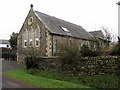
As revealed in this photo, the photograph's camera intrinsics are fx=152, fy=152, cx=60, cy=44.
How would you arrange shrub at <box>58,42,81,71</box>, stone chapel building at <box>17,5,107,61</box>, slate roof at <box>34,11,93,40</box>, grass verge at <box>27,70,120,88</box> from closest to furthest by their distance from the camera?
grass verge at <box>27,70,120,88</box>, shrub at <box>58,42,81,71</box>, stone chapel building at <box>17,5,107,61</box>, slate roof at <box>34,11,93,40</box>

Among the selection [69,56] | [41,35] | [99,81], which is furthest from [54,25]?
[99,81]

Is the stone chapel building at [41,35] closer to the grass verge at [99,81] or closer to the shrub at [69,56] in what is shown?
the shrub at [69,56]

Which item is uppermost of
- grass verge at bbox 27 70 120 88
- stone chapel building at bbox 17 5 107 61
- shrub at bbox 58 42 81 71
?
stone chapel building at bbox 17 5 107 61

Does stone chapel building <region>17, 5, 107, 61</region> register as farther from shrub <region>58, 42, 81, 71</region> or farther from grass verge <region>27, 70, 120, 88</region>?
grass verge <region>27, 70, 120, 88</region>

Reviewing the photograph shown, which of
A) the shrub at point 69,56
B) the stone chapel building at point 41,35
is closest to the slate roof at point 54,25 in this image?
the stone chapel building at point 41,35

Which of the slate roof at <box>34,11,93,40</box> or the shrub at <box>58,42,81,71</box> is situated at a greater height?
the slate roof at <box>34,11,93,40</box>

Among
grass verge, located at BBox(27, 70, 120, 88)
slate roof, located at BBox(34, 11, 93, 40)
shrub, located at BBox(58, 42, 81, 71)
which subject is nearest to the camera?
grass verge, located at BBox(27, 70, 120, 88)

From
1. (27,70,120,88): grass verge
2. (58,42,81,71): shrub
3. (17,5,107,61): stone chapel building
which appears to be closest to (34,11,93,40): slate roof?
(17,5,107,61): stone chapel building

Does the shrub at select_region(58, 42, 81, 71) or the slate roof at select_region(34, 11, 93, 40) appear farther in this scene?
the slate roof at select_region(34, 11, 93, 40)

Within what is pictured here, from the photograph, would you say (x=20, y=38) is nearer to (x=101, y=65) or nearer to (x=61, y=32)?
(x=61, y=32)

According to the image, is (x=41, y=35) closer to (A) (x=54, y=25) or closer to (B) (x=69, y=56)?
(A) (x=54, y=25)

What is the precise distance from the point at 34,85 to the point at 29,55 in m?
10.4

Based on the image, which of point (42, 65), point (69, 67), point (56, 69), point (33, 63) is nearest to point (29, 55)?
point (33, 63)

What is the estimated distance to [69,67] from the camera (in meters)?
17.7
